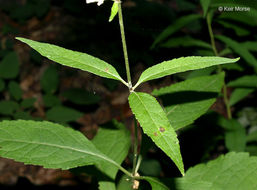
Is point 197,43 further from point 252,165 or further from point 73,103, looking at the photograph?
point 73,103

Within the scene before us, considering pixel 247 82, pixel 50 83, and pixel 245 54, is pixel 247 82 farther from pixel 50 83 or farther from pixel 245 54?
pixel 50 83

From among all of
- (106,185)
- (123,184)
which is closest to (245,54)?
(123,184)

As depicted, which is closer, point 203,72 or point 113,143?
point 113,143

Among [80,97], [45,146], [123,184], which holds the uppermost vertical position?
[80,97]

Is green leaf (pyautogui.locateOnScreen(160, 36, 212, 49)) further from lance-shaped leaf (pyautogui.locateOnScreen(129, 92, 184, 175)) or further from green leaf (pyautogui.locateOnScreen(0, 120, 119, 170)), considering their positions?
lance-shaped leaf (pyautogui.locateOnScreen(129, 92, 184, 175))

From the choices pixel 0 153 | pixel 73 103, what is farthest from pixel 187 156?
pixel 0 153

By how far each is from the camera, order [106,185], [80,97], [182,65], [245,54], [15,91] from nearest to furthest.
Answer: [182,65] < [106,185] < [245,54] < [15,91] < [80,97]

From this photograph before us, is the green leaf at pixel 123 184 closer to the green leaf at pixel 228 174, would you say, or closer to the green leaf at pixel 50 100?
the green leaf at pixel 228 174

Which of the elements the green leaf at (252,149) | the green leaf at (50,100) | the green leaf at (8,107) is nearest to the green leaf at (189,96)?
the green leaf at (252,149)
